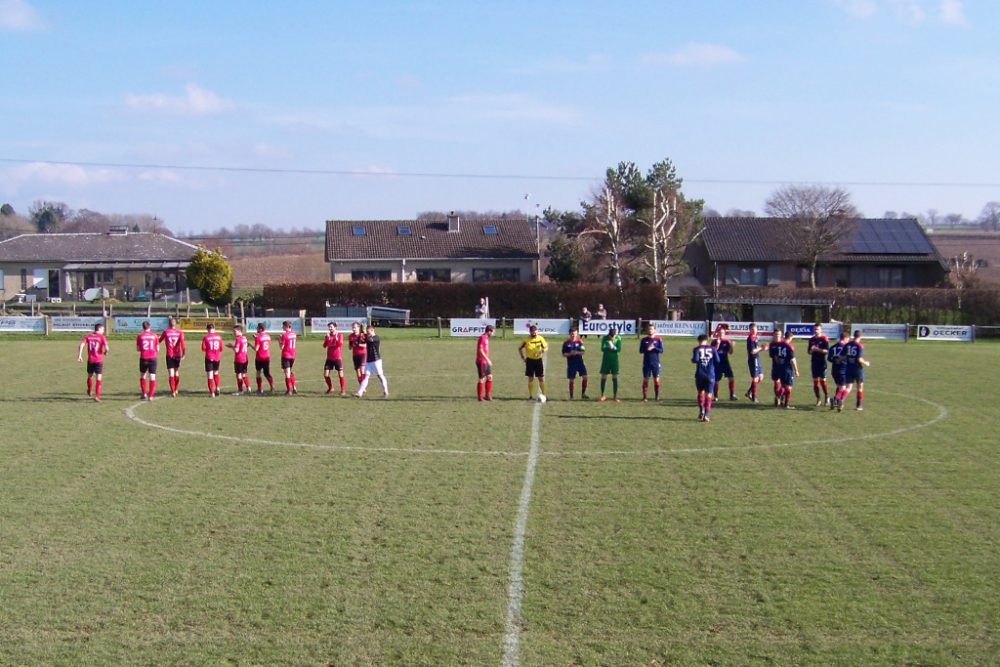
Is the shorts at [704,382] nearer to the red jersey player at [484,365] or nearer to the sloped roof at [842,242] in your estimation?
the red jersey player at [484,365]

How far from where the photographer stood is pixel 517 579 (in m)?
9.03

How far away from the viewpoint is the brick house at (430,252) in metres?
62.3

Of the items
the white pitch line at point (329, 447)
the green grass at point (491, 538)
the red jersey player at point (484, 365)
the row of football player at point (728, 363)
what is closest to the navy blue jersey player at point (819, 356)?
the row of football player at point (728, 363)

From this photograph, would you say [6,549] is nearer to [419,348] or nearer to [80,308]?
[419,348]

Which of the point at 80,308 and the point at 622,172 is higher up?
the point at 622,172

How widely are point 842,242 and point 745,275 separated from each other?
6569 mm

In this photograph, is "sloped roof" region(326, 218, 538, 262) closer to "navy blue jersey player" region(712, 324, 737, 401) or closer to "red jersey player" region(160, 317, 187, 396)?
"red jersey player" region(160, 317, 187, 396)

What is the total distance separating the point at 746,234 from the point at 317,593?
59.3 metres

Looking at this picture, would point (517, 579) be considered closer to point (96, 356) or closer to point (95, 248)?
point (96, 356)

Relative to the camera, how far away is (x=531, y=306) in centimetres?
5303

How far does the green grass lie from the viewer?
7.65 m

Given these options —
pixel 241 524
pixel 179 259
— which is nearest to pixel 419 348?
pixel 241 524

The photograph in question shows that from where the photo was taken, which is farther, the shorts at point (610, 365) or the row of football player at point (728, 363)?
the shorts at point (610, 365)

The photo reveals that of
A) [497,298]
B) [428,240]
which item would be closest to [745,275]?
[497,298]
